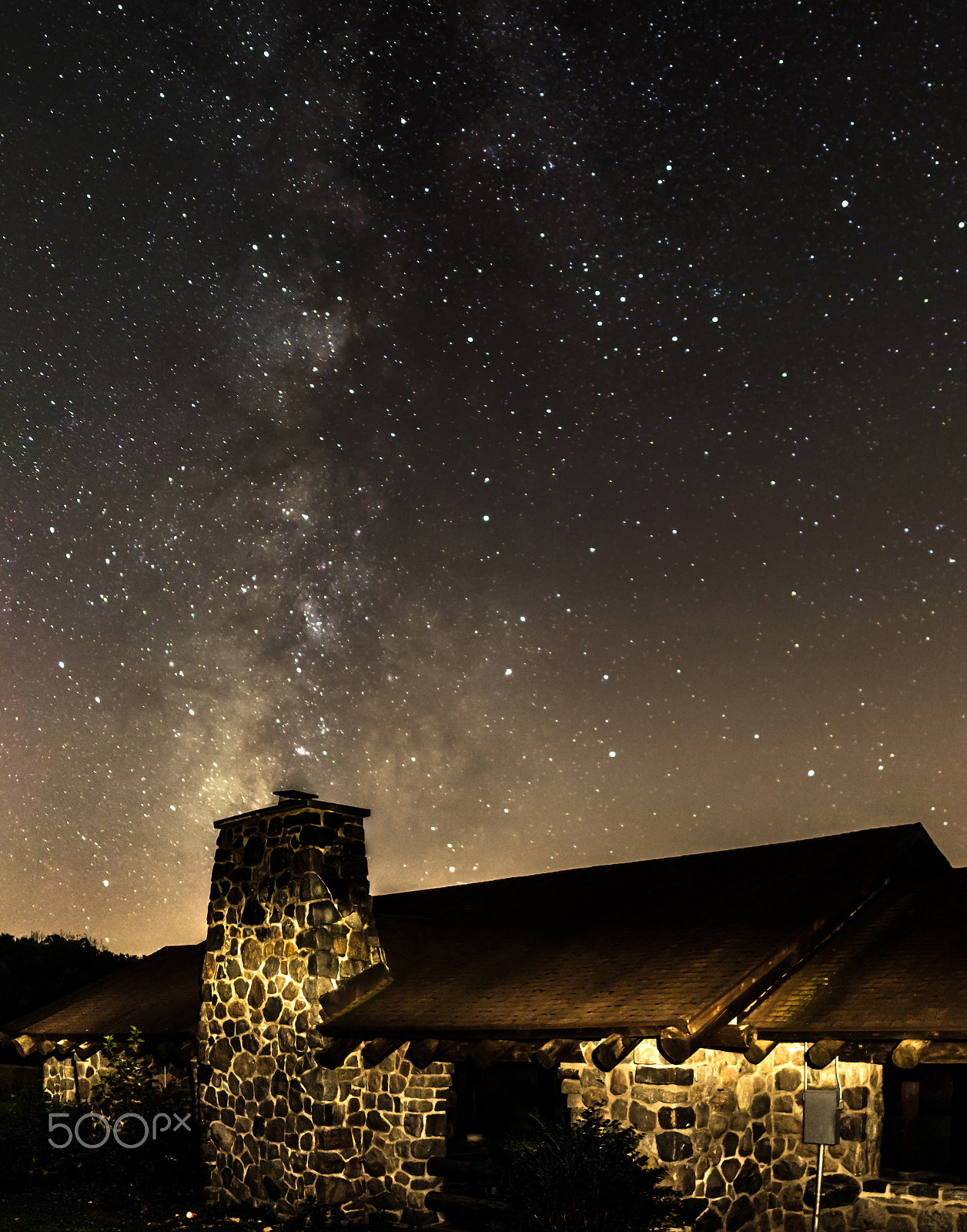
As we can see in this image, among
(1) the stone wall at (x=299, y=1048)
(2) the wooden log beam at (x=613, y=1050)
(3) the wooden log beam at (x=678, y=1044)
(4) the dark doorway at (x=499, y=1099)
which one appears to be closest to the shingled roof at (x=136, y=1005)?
(1) the stone wall at (x=299, y=1048)

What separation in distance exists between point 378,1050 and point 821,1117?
5689 mm

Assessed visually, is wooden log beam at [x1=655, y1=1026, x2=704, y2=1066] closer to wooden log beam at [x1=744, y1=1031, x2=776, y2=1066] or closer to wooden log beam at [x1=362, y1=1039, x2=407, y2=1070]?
wooden log beam at [x1=744, y1=1031, x2=776, y2=1066]

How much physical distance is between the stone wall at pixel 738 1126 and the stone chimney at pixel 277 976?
4.18 m

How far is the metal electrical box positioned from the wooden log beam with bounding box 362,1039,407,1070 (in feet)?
16.9

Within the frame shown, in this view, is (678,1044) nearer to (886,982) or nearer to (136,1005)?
(886,982)

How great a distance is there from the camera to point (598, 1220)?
32.6 ft

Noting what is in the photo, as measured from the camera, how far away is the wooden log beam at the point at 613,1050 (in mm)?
10518

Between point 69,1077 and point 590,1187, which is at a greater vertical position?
point 590,1187

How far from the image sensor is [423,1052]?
1247 centimetres

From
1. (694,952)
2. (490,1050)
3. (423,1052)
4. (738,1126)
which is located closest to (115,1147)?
(423,1052)

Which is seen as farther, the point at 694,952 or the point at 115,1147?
the point at 115,1147

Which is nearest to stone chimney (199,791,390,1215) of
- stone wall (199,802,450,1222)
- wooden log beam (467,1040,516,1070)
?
stone wall (199,802,450,1222)

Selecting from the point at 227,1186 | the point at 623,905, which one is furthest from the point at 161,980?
the point at 623,905

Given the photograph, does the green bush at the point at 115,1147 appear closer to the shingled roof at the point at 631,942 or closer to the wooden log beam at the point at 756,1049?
the shingled roof at the point at 631,942
